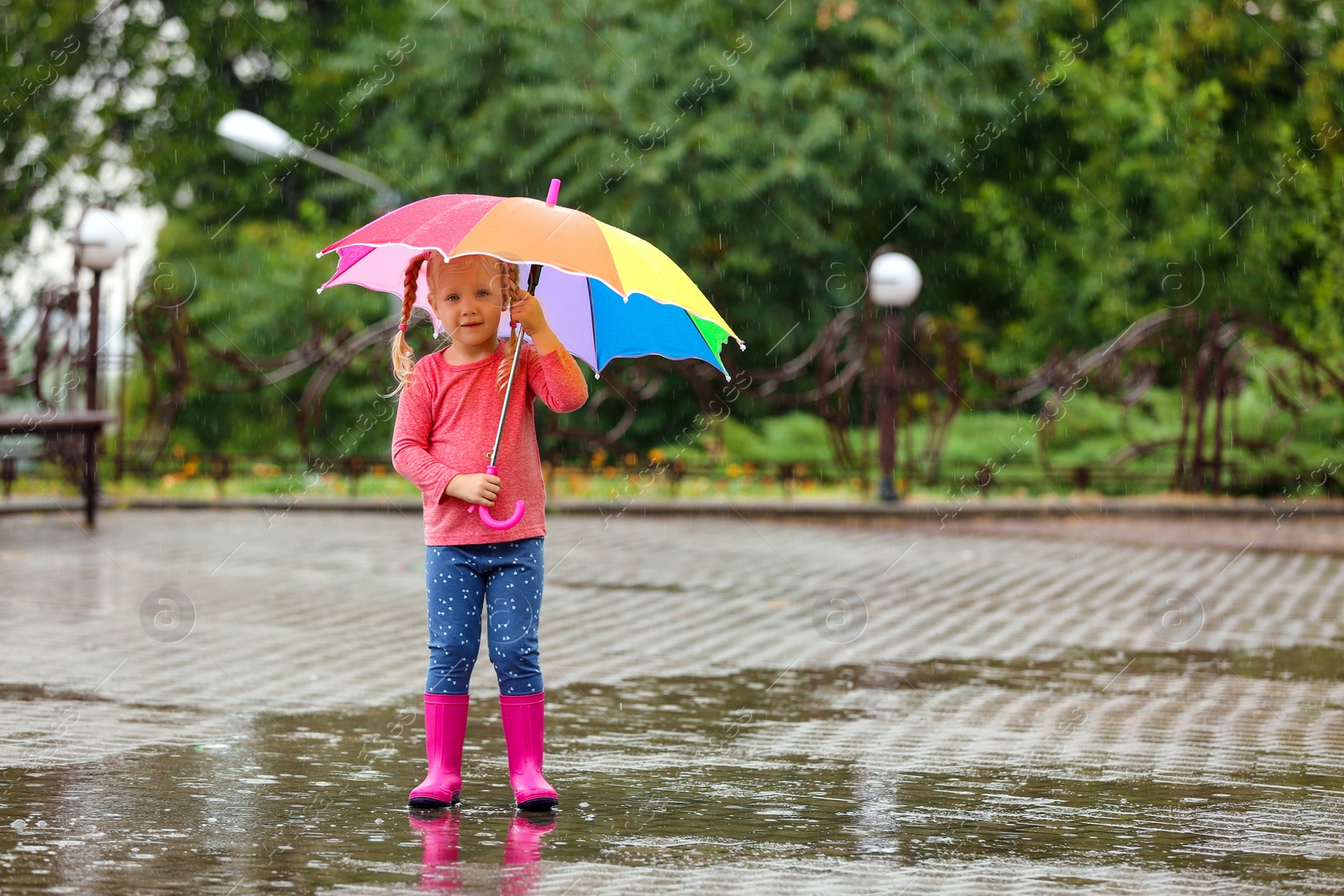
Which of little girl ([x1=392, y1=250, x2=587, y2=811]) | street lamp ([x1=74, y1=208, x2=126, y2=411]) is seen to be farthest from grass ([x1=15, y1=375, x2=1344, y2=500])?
little girl ([x1=392, y1=250, x2=587, y2=811])

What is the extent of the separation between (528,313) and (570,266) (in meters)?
0.42

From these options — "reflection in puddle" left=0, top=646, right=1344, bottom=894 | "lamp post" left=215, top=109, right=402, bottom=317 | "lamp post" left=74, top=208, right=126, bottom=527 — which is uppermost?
"lamp post" left=215, top=109, right=402, bottom=317

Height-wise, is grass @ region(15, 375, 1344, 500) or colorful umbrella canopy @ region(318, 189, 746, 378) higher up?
colorful umbrella canopy @ region(318, 189, 746, 378)

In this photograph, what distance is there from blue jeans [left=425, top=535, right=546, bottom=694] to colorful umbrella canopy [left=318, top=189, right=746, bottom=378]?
2.27ft

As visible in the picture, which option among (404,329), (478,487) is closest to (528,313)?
(404,329)

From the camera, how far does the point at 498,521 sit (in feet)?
16.9

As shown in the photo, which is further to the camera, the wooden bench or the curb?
the curb

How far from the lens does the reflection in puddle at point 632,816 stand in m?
4.46

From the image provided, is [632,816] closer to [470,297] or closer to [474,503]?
[474,503]

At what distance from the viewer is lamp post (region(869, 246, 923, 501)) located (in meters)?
17.0

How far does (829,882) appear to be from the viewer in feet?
14.5

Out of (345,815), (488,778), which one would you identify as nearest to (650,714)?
(488,778)

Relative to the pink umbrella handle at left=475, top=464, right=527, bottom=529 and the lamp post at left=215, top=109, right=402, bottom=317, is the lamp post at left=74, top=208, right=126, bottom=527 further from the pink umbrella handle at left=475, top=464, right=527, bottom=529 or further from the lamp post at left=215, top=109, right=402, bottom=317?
the pink umbrella handle at left=475, top=464, right=527, bottom=529

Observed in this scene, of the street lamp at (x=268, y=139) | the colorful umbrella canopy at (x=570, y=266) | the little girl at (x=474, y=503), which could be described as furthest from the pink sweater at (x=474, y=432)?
the street lamp at (x=268, y=139)
